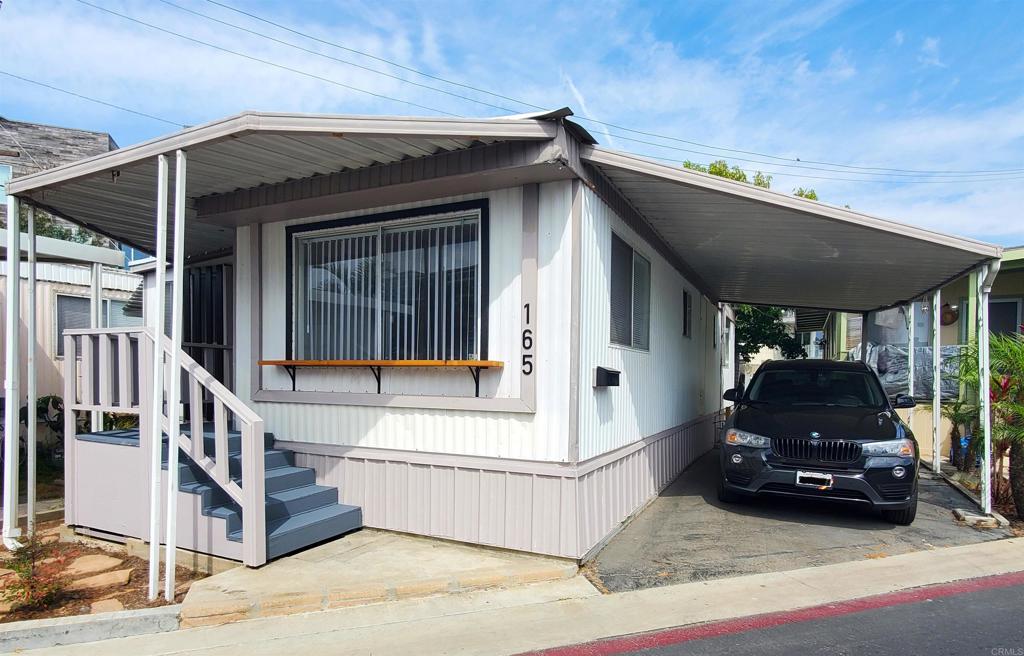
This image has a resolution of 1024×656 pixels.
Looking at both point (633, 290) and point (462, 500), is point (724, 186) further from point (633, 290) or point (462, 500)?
point (462, 500)

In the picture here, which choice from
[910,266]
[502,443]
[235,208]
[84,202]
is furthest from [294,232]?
[910,266]

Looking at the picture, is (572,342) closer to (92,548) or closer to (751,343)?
(92,548)

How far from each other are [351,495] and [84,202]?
383 cm

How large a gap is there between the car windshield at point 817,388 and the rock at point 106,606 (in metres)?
6.59

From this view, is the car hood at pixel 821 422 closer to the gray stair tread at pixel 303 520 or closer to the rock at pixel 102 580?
the gray stair tread at pixel 303 520

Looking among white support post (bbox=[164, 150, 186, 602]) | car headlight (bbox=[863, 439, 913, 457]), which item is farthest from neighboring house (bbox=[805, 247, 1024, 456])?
white support post (bbox=[164, 150, 186, 602])

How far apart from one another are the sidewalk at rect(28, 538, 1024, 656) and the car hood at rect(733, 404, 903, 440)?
4.60 feet

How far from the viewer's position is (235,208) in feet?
21.3

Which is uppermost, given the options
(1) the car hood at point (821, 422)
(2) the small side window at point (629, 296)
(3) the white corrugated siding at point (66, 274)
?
(3) the white corrugated siding at point (66, 274)

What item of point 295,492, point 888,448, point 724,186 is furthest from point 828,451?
point 295,492

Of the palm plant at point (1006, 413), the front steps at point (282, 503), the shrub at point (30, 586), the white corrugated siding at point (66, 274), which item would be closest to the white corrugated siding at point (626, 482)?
the front steps at point (282, 503)

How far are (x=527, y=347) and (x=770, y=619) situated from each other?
103 inches

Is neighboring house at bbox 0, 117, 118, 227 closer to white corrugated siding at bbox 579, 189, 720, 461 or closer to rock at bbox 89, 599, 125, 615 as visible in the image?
white corrugated siding at bbox 579, 189, 720, 461

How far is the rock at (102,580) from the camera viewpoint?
4934mm
